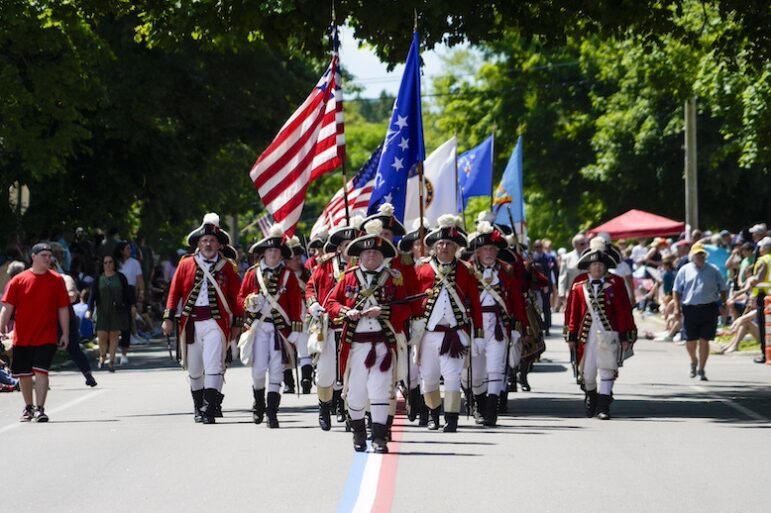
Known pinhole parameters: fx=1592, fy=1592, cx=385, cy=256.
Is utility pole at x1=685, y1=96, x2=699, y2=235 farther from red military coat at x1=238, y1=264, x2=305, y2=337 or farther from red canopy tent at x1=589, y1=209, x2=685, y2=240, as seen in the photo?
red military coat at x1=238, y1=264, x2=305, y2=337

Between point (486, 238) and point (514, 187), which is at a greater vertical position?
point (514, 187)

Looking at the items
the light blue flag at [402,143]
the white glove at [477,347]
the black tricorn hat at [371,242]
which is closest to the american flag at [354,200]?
the light blue flag at [402,143]

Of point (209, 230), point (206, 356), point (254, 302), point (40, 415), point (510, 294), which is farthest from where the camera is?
point (40, 415)

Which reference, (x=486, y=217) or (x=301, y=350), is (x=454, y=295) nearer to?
(x=486, y=217)

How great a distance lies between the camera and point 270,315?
15.6 m

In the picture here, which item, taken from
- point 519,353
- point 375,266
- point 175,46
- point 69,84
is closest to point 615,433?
point 375,266

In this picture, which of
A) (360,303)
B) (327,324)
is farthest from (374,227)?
(327,324)

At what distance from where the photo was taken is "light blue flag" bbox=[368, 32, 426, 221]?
16219 millimetres

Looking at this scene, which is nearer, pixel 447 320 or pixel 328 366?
pixel 447 320

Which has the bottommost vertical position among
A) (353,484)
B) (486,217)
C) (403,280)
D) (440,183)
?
(353,484)

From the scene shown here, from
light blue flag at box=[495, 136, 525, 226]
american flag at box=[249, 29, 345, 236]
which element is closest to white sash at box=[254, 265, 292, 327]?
american flag at box=[249, 29, 345, 236]

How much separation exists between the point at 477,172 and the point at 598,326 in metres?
9.78

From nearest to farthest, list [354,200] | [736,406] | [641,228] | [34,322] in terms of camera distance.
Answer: [34,322], [736,406], [354,200], [641,228]

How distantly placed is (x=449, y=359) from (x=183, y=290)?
3.18 meters
